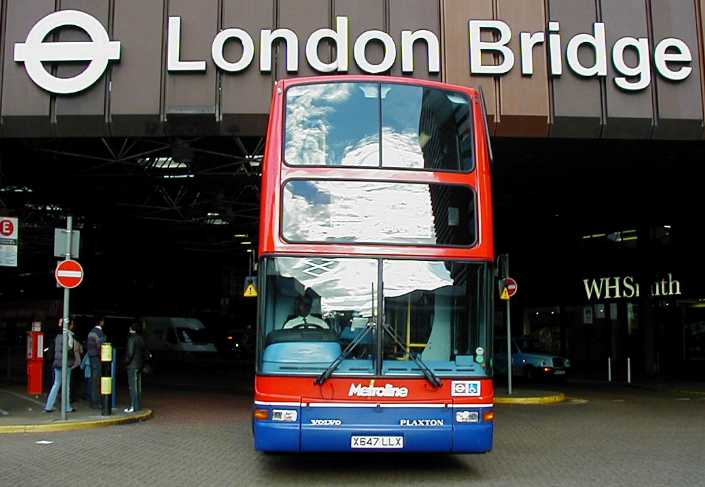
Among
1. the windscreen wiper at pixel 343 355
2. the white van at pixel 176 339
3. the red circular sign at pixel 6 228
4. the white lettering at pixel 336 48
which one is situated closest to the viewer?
the windscreen wiper at pixel 343 355

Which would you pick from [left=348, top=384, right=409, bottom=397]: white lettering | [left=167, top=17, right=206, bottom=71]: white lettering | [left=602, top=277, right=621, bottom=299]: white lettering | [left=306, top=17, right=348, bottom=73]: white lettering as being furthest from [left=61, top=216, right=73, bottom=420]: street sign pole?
[left=602, top=277, right=621, bottom=299]: white lettering

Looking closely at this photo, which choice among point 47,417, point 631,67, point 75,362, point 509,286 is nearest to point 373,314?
point 47,417

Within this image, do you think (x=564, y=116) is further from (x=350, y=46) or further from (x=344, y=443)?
(x=344, y=443)

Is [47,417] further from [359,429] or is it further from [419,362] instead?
[419,362]

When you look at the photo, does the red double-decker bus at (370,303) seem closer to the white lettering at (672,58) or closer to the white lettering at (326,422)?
the white lettering at (326,422)

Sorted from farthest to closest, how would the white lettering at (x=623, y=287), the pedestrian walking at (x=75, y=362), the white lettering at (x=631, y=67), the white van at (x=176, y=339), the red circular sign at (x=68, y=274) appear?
1. the white van at (x=176, y=339)
2. the white lettering at (x=623, y=287)
3. the pedestrian walking at (x=75, y=362)
4. the white lettering at (x=631, y=67)
5. the red circular sign at (x=68, y=274)

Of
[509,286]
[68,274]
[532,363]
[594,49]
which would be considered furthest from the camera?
[532,363]

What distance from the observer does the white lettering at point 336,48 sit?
14.8 metres

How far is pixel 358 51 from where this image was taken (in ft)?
48.9

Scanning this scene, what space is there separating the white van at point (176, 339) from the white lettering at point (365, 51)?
31.9 meters

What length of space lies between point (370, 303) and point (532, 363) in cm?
1969

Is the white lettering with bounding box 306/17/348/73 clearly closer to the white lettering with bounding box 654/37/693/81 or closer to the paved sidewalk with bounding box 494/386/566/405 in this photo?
the white lettering with bounding box 654/37/693/81

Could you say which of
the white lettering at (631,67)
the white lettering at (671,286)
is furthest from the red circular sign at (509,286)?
the white lettering at (671,286)

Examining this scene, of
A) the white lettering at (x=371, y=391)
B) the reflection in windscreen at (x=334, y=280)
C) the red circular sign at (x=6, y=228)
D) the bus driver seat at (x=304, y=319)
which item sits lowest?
the white lettering at (x=371, y=391)
